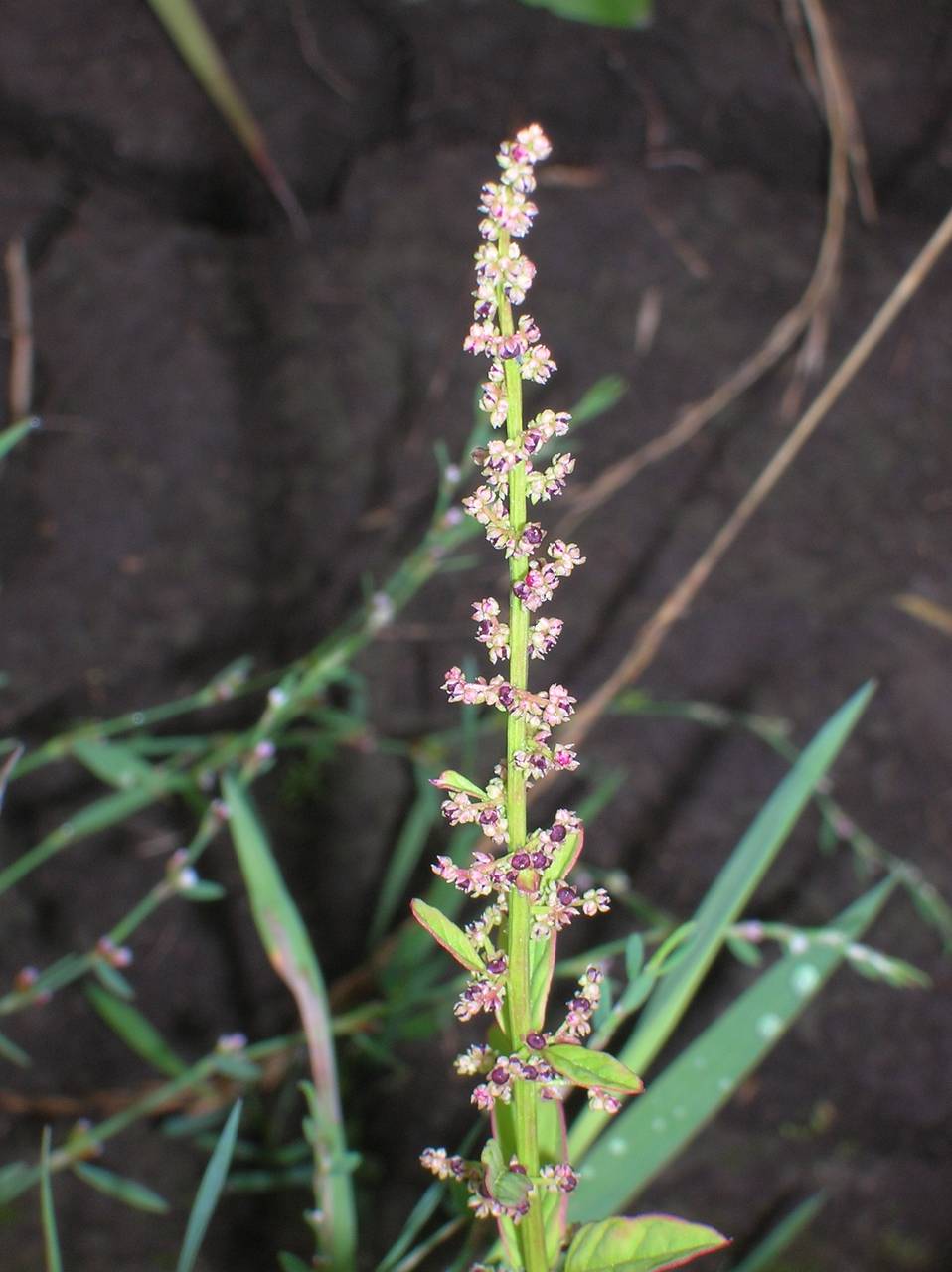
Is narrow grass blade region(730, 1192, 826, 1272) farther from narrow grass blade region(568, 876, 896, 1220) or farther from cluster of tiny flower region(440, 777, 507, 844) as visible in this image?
cluster of tiny flower region(440, 777, 507, 844)

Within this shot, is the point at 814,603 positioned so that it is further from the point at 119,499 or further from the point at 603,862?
the point at 119,499

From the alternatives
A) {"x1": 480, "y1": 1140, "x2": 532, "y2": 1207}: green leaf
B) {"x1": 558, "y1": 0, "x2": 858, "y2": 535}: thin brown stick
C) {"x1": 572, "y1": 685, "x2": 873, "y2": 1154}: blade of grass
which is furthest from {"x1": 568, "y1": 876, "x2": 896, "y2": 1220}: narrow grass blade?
{"x1": 558, "y1": 0, "x2": 858, "y2": 535}: thin brown stick

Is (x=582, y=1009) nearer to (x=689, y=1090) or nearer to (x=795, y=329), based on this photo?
(x=689, y=1090)

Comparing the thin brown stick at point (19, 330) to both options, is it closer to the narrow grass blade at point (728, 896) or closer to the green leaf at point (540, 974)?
the narrow grass blade at point (728, 896)

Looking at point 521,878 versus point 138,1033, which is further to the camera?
point 138,1033

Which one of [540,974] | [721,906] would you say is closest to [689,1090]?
[721,906]
